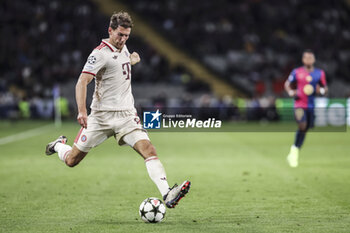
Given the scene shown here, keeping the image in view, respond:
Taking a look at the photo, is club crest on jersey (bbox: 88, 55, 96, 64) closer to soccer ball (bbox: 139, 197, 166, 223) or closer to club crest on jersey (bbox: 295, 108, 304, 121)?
soccer ball (bbox: 139, 197, 166, 223)

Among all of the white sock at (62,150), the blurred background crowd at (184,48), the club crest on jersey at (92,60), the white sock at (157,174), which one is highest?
the club crest on jersey at (92,60)

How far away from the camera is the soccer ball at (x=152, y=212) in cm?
721

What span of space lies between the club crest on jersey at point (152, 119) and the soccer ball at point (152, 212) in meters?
2.82

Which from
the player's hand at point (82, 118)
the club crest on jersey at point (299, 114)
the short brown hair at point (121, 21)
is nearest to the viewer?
the player's hand at point (82, 118)

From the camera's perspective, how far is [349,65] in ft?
125

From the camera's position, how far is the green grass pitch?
23.5 feet

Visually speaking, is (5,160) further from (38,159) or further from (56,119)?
(56,119)

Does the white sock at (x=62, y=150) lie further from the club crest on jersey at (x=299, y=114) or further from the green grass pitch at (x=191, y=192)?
the club crest on jersey at (x=299, y=114)

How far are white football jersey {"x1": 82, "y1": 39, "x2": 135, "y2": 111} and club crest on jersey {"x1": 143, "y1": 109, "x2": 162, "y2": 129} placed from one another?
219cm

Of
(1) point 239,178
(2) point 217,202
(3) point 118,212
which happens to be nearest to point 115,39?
(3) point 118,212

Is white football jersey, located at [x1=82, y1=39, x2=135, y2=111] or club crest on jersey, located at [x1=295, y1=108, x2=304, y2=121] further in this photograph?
club crest on jersey, located at [x1=295, y1=108, x2=304, y2=121]

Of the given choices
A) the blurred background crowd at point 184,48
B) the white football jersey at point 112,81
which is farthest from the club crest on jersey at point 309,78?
the blurred background crowd at point 184,48

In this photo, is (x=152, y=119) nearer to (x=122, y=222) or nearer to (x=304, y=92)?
(x=122, y=222)

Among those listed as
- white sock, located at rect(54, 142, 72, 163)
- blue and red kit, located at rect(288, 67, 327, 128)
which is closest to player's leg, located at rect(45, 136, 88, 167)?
white sock, located at rect(54, 142, 72, 163)
